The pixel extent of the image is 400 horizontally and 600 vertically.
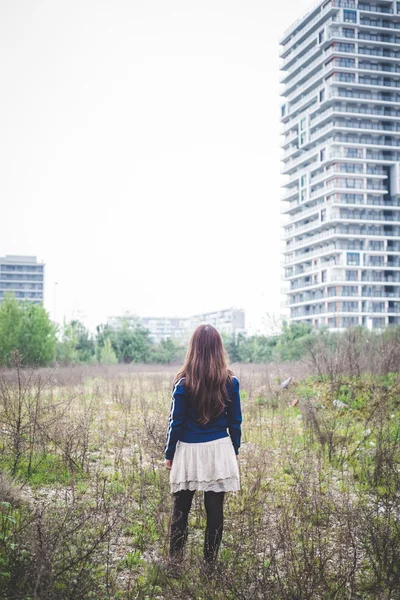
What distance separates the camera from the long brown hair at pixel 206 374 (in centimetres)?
373

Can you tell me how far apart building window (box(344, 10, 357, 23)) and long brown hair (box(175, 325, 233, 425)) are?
8423 cm

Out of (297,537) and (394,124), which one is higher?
(394,124)

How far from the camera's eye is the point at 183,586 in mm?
3641

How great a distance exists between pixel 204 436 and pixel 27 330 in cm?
2475

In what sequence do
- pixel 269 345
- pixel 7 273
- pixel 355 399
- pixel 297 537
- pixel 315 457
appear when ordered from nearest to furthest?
pixel 297 537 → pixel 315 457 → pixel 355 399 → pixel 269 345 → pixel 7 273

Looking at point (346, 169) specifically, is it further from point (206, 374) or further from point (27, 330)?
point (206, 374)

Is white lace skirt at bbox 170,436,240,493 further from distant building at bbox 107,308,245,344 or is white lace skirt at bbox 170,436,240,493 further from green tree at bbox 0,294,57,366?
distant building at bbox 107,308,245,344

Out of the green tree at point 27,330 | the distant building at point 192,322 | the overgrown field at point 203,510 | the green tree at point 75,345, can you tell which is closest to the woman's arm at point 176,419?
the overgrown field at point 203,510

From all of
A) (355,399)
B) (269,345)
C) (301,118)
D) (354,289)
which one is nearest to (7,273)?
(301,118)

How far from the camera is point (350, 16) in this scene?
75.2m

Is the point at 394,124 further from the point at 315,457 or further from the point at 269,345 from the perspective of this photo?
the point at 315,457

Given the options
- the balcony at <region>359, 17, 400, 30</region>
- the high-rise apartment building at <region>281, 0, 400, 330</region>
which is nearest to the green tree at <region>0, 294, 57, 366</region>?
the high-rise apartment building at <region>281, 0, 400, 330</region>

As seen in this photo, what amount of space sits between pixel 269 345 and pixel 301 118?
5266 centimetres

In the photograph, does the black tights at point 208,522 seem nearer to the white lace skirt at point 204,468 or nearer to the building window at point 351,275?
the white lace skirt at point 204,468
